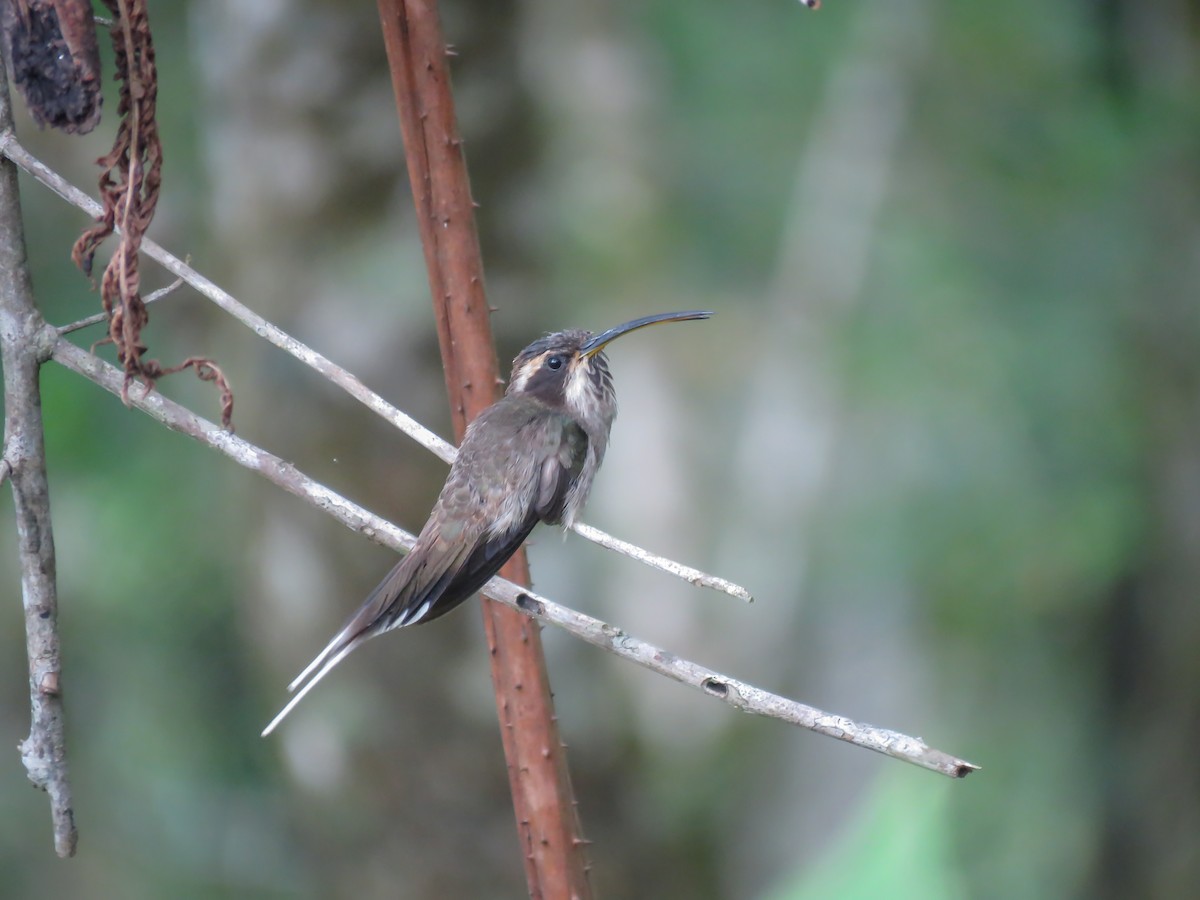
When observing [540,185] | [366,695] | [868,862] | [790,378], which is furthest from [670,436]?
[868,862]

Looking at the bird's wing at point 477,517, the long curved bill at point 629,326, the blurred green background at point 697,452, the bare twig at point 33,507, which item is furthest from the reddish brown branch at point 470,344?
the blurred green background at point 697,452

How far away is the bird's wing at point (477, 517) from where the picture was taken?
5.83 feet

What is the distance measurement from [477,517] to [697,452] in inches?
189

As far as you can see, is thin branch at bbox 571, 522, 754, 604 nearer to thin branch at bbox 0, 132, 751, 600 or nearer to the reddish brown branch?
thin branch at bbox 0, 132, 751, 600

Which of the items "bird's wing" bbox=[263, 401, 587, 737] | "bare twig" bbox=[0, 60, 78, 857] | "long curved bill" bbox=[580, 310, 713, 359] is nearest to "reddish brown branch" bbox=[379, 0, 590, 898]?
"bird's wing" bbox=[263, 401, 587, 737]

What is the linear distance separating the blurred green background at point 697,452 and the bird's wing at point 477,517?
69.2 inches

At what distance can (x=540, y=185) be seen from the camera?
4395 mm

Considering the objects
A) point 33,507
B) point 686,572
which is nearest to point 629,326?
point 686,572

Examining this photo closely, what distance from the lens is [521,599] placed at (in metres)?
1.69

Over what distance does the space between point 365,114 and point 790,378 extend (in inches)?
124

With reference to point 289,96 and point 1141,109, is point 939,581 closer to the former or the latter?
point 1141,109

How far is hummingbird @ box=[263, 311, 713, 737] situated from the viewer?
1798 mm

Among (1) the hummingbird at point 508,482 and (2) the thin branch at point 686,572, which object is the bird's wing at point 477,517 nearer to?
(1) the hummingbird at point 508,482

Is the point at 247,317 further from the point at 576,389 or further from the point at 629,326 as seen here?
the point at 576,389
